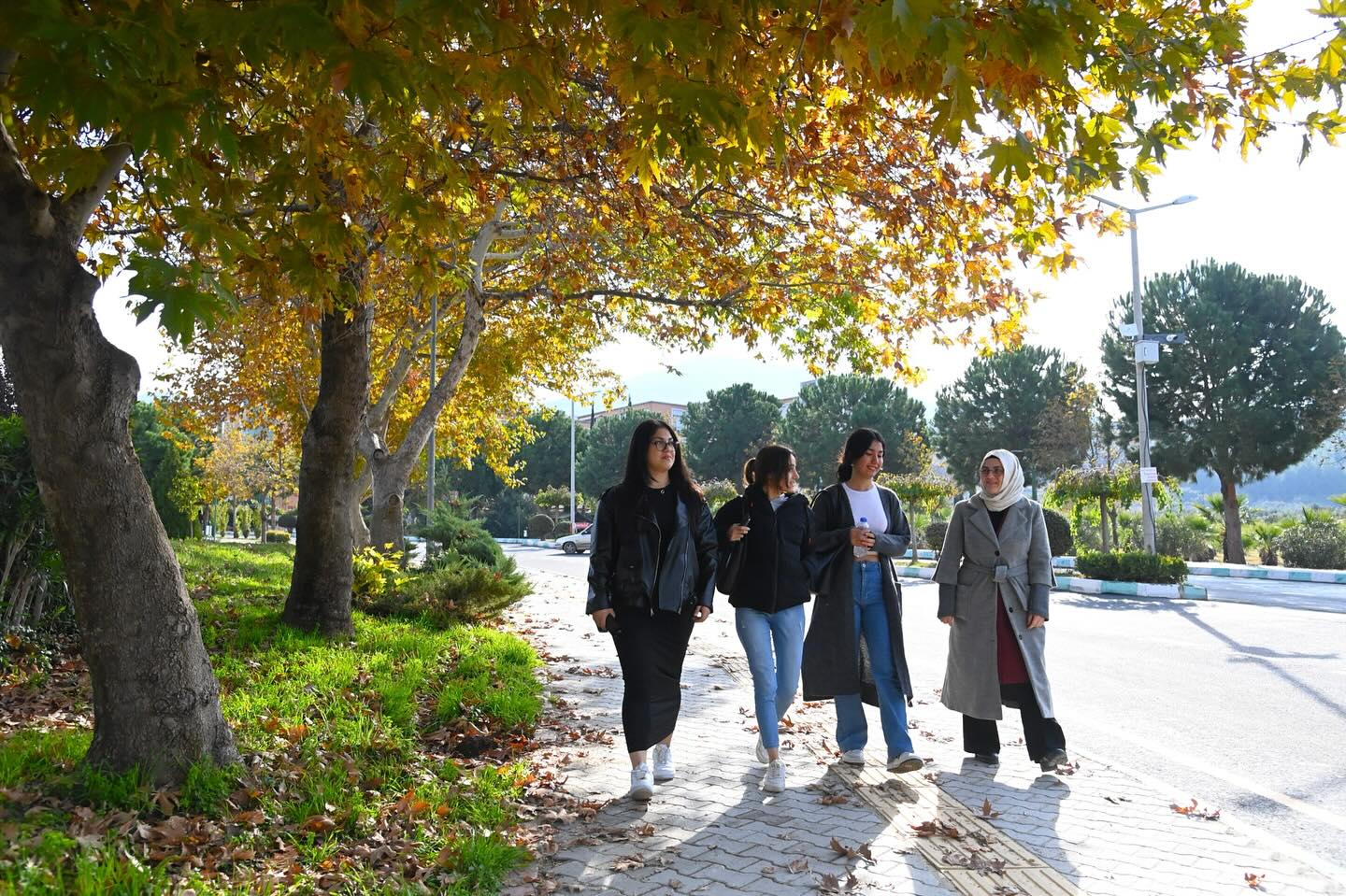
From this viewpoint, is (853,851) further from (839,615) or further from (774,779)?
(839,615)

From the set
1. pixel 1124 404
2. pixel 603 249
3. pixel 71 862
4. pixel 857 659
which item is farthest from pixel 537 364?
pixel 1124 404

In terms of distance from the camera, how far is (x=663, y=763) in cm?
523

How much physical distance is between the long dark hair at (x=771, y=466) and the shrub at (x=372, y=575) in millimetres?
6696

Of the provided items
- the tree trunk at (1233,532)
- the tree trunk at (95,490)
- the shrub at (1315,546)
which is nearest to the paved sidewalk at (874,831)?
the tree trunk at (95,490)

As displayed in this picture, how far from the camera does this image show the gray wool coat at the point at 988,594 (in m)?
5.63

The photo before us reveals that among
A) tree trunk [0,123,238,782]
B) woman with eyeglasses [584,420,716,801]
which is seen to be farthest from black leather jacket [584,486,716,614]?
tree trunk [0,123,238,782]

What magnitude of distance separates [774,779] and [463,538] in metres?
10.7

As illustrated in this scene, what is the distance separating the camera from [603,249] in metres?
12.9

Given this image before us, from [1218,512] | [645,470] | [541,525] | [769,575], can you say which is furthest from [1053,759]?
[541,525]

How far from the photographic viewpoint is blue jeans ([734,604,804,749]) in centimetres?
539

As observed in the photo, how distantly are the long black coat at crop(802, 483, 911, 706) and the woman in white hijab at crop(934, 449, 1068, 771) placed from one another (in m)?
0.33

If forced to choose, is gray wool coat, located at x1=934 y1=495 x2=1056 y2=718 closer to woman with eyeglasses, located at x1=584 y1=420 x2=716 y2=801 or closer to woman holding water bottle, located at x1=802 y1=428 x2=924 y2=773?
woman holding water bottle, located at x1=802 y1=428 x2=924 y2=773

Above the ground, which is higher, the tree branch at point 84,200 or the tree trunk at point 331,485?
the tree branch at point 84,200

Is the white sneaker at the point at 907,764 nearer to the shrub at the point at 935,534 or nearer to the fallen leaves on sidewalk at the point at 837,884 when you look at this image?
the fallen leaves on sidewalk at the point at 837,884
